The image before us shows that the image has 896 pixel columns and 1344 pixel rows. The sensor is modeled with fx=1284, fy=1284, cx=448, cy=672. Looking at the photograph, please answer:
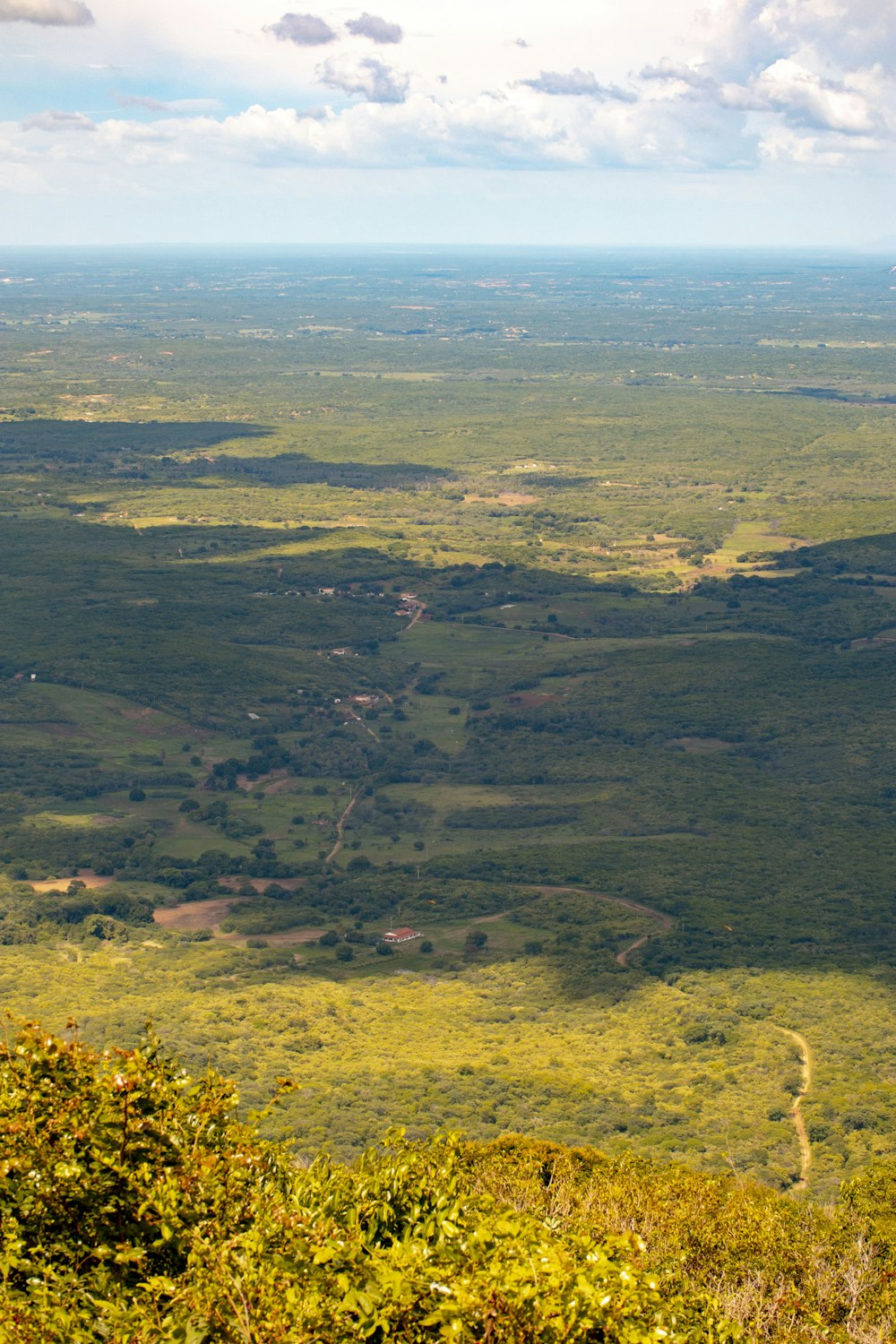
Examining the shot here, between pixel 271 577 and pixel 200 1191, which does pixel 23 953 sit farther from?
pixel 271 577

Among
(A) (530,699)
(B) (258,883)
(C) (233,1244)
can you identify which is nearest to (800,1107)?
(C) (233,1244)

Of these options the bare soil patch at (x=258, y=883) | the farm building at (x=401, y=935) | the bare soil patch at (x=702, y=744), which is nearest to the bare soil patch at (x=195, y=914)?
the bare soil patch at (x=258, y=883)

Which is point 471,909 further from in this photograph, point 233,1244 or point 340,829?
point 233,1244

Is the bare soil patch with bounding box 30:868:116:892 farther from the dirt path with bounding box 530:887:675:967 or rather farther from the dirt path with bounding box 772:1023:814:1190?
the dirt path with bounding box 772:1023:814:1190

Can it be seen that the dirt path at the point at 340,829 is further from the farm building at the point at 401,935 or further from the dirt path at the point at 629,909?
the dirt path at the point at 629,909

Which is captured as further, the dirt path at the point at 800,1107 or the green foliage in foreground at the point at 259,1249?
the dirt path at the point at 800,1107

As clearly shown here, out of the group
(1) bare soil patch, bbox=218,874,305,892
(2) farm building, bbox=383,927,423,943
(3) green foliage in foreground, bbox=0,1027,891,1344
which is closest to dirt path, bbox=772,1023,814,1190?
(3) green foliage in foreground, bbox=0,1027,891,1344
